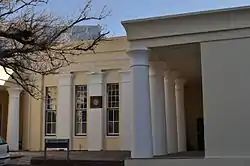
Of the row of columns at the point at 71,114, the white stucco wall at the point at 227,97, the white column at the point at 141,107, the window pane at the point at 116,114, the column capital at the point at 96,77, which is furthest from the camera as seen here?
the column capital at the point at 96,77

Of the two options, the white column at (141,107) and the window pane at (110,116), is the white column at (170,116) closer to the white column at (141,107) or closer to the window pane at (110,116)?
the window pane at (110,116)

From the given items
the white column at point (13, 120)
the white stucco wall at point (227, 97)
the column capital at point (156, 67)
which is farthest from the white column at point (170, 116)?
the white column at point (13, 120)

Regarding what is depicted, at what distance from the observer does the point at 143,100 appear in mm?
13211

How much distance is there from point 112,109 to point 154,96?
638cm

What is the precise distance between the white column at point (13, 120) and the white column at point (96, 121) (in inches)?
142

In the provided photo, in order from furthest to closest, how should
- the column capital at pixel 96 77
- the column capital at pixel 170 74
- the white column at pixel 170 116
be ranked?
the column capital at pixel 96 77 → the column capital at pixel 170 74 → the white column at pixel 170 116

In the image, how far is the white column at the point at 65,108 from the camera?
22.2m

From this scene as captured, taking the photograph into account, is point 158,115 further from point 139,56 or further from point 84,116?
point 84,116

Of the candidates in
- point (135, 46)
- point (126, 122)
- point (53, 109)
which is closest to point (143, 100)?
point (135, 46)

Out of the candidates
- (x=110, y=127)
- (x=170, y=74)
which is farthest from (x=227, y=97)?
(x=110, y=127)

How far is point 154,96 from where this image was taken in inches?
619

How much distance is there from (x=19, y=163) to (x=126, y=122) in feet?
20.0

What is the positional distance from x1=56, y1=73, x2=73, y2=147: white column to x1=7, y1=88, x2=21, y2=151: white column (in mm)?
1991

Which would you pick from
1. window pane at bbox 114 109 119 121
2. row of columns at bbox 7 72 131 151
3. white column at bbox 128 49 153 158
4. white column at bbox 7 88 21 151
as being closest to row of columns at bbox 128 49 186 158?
white column at bbox 128 49 153 158
